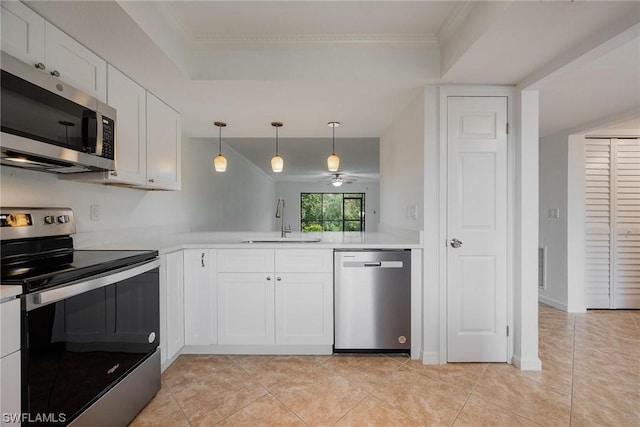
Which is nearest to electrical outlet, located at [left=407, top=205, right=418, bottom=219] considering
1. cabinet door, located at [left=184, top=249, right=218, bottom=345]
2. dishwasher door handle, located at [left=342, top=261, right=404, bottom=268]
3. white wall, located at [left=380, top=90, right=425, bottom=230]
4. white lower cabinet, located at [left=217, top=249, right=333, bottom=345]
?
white wall, located at [left=380, top=90, right=425, bottom=230]

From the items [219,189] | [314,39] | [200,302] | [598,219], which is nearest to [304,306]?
[200,302]

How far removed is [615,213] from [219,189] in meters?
5.28

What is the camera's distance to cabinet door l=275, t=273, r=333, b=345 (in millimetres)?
2477

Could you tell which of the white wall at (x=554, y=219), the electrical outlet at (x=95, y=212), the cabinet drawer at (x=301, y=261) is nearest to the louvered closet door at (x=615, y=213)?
the white wall at (x=554, y=219)

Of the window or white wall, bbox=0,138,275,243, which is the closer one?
white wall, bbox=0,138,275,243

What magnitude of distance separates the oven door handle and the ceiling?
4.05ft

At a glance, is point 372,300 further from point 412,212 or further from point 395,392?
point 412,212

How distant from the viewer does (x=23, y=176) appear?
5.55ft

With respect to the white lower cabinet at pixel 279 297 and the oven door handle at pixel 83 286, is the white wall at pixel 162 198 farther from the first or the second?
the white lower cabinet at pixel 279 297

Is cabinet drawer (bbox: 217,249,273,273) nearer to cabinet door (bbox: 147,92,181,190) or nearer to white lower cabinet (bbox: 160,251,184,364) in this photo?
white lower cabinet (bbox: 160,251,184,364)

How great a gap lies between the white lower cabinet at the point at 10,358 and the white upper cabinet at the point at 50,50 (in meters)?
1.06

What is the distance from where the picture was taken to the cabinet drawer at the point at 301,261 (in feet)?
8.13

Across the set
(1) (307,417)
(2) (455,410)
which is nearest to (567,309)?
(2) (455,410)

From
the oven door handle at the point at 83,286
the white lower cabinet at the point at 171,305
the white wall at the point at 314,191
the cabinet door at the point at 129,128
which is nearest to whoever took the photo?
the oven door handle at the point at 83,286
